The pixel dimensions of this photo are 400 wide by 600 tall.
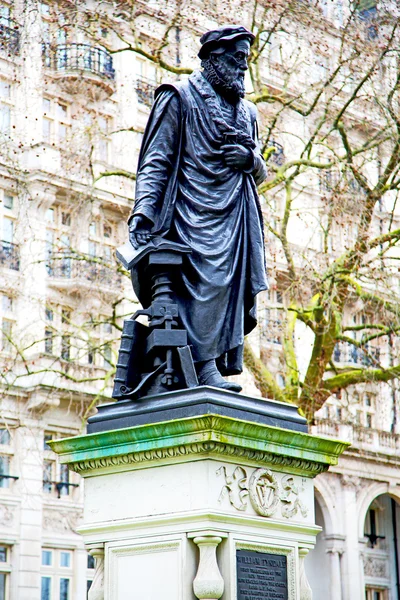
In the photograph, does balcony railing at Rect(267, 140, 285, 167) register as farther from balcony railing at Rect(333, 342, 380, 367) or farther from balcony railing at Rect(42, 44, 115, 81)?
balcony railing at Rect(42, 44, 115, 81)

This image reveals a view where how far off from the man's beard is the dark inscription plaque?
3.08 m

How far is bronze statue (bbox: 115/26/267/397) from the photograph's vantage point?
782cm

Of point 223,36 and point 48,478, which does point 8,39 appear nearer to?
point 48,478

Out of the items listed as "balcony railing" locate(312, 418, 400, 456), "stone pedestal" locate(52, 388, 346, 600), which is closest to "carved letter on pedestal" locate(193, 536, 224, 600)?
"stone pedestal" locate(52, 388, 346, 600)

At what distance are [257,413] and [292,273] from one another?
15.8 m

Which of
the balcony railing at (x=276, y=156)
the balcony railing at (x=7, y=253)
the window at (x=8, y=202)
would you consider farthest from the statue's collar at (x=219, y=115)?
the window at (x=8, y=202)

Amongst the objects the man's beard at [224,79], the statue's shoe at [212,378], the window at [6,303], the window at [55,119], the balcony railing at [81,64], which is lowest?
the statue's shoe at [212,378]

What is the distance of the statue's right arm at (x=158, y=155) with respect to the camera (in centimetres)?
793

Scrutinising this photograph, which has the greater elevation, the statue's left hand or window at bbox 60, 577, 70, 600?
window at bbox 60, 577, 70, 600

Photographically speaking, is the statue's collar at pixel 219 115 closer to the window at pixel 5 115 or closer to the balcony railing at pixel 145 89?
the balcony railing at pixel 145 89

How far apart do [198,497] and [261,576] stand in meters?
0.66

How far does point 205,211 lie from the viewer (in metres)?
8.03

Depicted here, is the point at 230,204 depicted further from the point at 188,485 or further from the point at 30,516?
the point at 30,516

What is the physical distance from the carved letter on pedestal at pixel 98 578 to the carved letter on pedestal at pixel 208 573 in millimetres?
790
